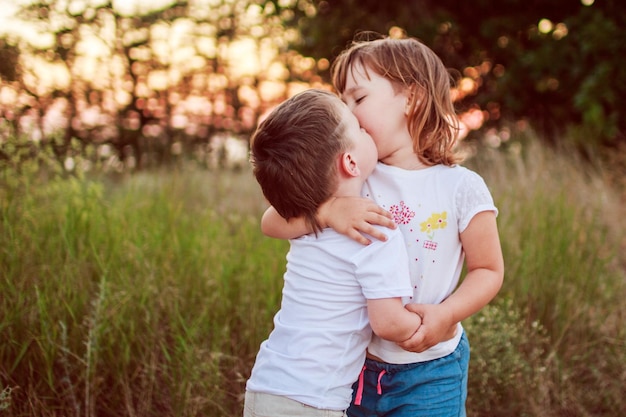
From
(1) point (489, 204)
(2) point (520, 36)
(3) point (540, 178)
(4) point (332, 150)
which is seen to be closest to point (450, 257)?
(1) point (489, 204)

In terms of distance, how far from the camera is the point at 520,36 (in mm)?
7086

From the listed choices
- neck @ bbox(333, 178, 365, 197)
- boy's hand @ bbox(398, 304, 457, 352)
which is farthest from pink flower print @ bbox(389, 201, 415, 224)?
boy's hand @ bbox(398, 304, 457, 352)

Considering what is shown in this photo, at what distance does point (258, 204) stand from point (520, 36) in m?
3.98

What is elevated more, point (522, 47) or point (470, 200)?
point (522, 47)

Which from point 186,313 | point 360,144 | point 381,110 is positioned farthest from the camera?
point 186,313

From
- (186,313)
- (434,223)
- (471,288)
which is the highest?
(434,223)

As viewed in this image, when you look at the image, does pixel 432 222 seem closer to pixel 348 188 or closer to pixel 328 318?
pixel 348 188

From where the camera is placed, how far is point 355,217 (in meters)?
1.60

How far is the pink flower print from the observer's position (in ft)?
5.71

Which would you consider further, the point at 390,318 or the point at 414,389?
the point at 414,389

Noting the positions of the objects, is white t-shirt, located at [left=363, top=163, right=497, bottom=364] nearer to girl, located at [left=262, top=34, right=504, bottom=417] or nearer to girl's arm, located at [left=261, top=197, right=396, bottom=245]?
girl, located at [left=262, top=34, right=504, bottom=417]

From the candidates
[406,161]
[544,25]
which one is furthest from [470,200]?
[544,25]

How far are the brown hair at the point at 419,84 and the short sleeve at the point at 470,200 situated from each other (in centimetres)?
12

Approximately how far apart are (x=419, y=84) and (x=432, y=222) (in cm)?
43
